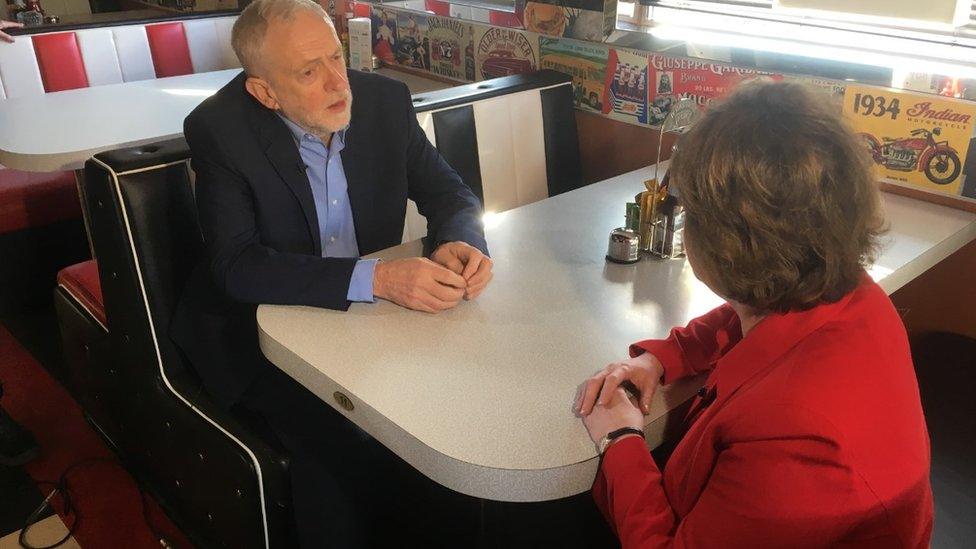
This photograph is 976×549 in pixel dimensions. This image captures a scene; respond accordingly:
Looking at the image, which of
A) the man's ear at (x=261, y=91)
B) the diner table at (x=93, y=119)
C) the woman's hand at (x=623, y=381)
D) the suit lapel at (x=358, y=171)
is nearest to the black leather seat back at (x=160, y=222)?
the man's ear at (x=261, y=91)

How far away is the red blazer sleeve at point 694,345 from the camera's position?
108 cm

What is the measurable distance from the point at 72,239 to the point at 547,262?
230 centimetres

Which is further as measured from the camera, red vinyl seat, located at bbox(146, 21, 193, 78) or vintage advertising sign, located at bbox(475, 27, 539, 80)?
red vinyl seat, located at bbox(146, 21, 193, 78)

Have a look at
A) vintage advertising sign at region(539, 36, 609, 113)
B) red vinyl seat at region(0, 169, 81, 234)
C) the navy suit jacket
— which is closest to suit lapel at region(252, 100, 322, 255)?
the navy suit jacket

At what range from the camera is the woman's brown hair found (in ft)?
2.70

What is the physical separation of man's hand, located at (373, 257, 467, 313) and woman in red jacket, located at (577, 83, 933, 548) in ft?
1.20

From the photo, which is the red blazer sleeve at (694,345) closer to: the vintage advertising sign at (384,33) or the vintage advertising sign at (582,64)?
the vintage advertising sign at (582,64)

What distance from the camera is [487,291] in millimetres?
1308

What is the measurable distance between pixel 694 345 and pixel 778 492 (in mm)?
384

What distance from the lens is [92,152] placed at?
77.2 inches

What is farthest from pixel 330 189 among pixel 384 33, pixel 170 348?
pixel 384 33

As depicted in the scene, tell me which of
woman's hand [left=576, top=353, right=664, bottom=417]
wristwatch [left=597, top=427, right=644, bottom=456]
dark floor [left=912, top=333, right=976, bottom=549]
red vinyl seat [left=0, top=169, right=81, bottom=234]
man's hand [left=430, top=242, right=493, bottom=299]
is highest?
man's hand [left=430, top=242, right=493, bottom=299]

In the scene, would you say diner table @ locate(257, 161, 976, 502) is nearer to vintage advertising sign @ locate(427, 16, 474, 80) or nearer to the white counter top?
the white counter top

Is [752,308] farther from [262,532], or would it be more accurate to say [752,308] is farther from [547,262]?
[262,532]
